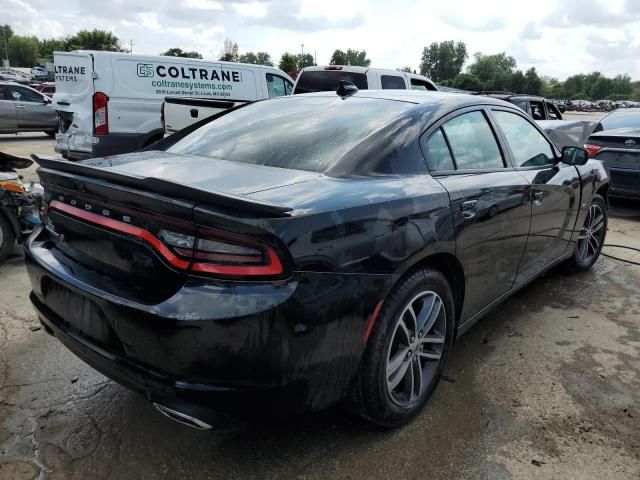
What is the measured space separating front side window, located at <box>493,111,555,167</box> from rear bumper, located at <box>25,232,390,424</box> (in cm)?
188

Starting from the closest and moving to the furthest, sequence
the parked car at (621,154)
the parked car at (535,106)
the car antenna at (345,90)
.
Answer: the car antenna at (345,90)
the parked car at (621,154)
the parked car at (535,106)

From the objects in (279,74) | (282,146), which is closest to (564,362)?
(282,146)

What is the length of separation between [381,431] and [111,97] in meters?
7.59

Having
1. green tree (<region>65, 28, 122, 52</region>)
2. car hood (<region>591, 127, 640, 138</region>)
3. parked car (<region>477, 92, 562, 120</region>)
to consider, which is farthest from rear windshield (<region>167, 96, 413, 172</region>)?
green tree (<region>65, 28, 122, 52</region>)

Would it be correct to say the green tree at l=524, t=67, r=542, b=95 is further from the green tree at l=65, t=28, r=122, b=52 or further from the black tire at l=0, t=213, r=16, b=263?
the black tire at l=0, t=213, r=16, b=263

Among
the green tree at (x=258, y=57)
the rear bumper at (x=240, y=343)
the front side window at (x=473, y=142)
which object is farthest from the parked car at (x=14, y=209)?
the green tree at (x=258, y=57)

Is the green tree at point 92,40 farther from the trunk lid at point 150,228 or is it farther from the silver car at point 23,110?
the trunk lid at point 150,228

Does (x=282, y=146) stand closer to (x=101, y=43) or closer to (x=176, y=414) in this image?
(x=176, y=414)

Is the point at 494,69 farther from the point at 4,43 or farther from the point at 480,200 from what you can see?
the point at 480,200

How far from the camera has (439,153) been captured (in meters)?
2.67

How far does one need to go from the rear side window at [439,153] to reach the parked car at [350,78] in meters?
5.98

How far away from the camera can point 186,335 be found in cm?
175

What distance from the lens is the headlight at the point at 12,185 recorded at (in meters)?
4.46

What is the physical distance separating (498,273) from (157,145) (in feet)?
7.24
